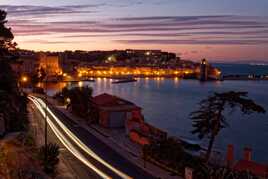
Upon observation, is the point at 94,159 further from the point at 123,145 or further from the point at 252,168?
the point at 252,168

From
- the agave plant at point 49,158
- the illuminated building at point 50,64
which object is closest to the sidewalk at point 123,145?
the agave plant at point 49,158

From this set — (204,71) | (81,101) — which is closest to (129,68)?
(204,71)

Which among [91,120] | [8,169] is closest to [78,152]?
[8,169]

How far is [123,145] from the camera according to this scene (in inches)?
915

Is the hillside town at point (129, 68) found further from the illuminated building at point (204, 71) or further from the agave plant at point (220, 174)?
the agave plant at point (220, 174)

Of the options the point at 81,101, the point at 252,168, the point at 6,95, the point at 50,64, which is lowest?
the point at 252,168

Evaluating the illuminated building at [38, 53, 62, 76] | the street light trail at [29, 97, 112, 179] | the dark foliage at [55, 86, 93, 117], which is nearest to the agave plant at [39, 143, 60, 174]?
the street light trail at [29, 97, 112, 179]

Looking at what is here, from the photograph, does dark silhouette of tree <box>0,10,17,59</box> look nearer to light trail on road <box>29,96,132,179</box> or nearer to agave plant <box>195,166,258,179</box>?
light trail on road <box>29,96,132,179</box>

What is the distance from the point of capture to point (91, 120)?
3066 cm

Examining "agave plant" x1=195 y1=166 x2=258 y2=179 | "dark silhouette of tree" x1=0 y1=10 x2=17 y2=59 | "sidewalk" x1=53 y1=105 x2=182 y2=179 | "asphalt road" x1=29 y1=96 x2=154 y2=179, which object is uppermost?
"dark silhouette of tree" x1=0 y1=10 x2=17 y2=59

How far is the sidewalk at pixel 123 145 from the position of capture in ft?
59.2

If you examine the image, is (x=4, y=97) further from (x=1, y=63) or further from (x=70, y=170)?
(x=70, y=170)

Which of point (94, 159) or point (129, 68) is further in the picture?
point (129, 68)

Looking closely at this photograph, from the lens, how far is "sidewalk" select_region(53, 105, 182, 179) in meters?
18.1
